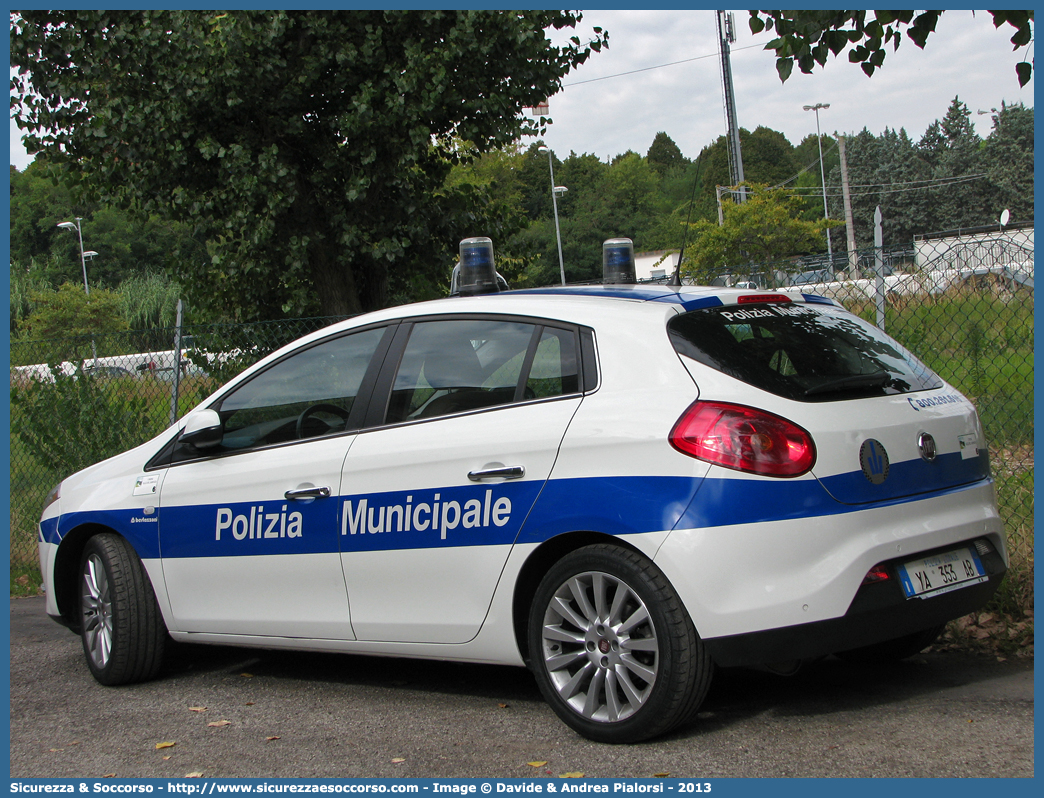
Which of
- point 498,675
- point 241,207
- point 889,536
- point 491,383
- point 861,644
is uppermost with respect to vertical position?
point 241,207

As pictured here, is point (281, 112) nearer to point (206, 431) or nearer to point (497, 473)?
point (206, 431)

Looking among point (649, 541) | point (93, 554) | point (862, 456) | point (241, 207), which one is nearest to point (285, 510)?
point (93, 554)

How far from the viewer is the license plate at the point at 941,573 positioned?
3574mm

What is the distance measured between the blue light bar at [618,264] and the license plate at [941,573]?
2086mm

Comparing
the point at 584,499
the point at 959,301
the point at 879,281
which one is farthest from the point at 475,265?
the point at 959,301

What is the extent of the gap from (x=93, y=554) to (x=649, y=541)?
3.15 m

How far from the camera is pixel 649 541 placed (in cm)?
357

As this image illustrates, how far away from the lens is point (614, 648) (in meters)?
3.73

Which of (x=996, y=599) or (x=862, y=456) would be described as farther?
(x=996, y=599)

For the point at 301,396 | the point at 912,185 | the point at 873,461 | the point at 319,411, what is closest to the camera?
the point at 873,461

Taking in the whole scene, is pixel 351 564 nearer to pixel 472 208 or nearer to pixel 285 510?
pixel 285 510

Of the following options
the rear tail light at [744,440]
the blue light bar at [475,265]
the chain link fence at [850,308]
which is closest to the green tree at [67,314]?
the chain link fence at [850,308]

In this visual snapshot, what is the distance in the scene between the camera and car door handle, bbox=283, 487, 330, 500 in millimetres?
4492

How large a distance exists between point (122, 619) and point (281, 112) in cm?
612
